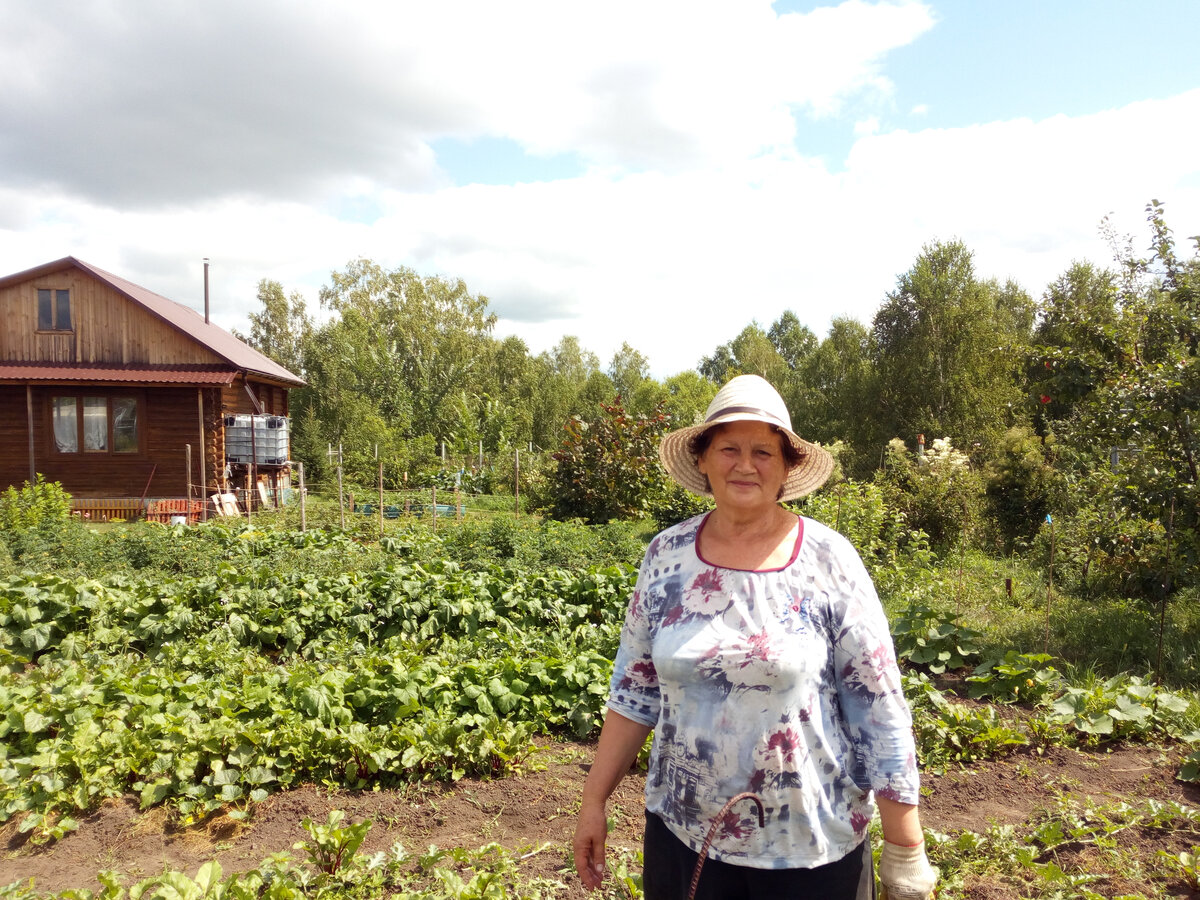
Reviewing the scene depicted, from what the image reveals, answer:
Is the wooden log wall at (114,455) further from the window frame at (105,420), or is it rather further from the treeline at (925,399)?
the treeline at (925,399)

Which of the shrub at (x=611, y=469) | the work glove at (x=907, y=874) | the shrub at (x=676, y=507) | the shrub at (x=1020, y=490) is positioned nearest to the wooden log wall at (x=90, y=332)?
the shrub at (x=611, y=469)

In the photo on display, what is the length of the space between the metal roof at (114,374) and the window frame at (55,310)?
71cm

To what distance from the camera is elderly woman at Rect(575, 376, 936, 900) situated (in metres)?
1.74

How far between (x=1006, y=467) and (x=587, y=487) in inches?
264

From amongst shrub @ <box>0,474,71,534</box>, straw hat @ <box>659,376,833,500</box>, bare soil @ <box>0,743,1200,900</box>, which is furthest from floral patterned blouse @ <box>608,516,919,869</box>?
shrub @ <box>0,474,71,534</box>

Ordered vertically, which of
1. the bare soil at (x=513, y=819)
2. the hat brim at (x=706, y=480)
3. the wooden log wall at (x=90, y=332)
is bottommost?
the bare soil at (x=513, y=819)

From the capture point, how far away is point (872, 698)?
1770 millimetres

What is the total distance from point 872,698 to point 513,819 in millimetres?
2425

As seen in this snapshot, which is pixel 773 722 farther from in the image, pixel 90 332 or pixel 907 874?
pixel 90 332

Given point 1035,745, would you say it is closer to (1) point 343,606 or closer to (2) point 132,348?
(1) point 343,606

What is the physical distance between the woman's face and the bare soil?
1.93m

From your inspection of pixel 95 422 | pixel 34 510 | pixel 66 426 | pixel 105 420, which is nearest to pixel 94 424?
pixel 95 422

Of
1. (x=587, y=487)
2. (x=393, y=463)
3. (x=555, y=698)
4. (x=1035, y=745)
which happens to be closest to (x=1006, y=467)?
(x=587, y=487)

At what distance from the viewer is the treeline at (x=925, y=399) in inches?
264
